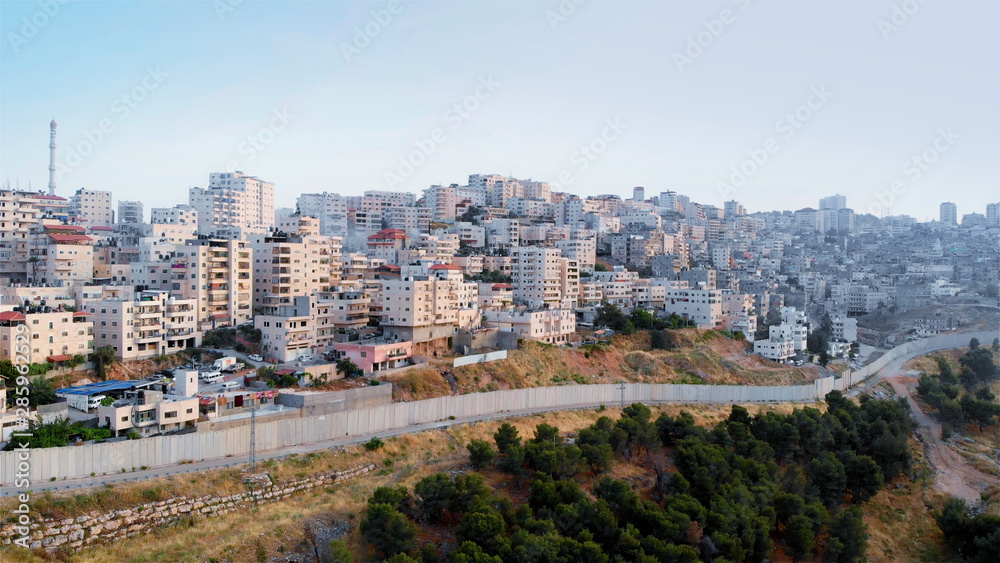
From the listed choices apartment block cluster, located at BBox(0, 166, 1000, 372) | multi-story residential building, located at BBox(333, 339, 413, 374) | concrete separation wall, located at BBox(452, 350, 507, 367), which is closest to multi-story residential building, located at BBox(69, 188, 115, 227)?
apartment block cluster, located at BBox(0, 166, 1000, 372)

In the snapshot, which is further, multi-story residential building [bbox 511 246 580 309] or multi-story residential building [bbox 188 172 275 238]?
multi-story residential building [bbox 188 172 275 238]

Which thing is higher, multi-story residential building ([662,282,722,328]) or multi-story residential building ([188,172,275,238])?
multi-story residential building ([188,172,275,238])

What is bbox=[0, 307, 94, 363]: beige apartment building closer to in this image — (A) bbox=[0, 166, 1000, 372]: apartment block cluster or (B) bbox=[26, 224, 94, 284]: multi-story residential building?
(A) bbox=[0, 166, 1000, 372]: apartment block cluster

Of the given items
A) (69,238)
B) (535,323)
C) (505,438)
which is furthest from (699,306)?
(69,238)

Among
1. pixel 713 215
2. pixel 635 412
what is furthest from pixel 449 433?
pixel 713 215

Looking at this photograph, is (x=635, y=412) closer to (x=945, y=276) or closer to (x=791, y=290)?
(x=791, y=290)
